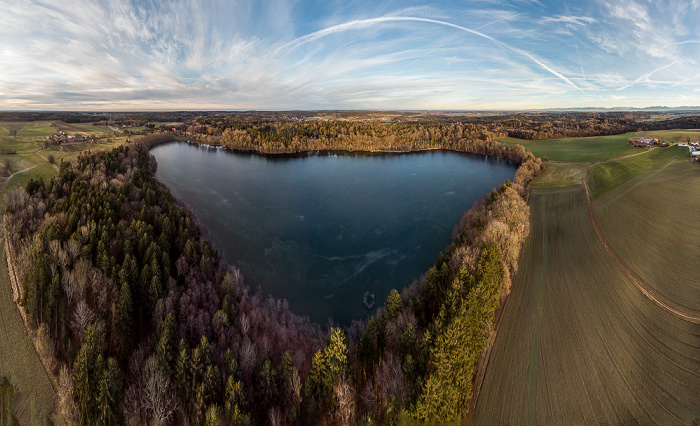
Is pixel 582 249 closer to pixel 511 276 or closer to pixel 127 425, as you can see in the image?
pixel 511 276

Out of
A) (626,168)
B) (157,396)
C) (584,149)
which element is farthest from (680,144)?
(157,396)

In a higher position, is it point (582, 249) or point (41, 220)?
point (41, 220)

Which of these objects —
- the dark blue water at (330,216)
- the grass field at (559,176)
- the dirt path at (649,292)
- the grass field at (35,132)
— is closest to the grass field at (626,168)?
the grass field at (559,176)

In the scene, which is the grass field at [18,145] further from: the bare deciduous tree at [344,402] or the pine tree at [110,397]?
the bare deciduous tree at [344,402]

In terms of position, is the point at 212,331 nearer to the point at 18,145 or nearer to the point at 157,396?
the point at 157,396

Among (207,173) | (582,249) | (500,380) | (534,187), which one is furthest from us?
(207,173)

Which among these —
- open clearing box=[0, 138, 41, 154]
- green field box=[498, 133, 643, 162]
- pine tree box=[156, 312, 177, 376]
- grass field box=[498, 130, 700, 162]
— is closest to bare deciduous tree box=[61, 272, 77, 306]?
pine tree box=[156, 312, 177, 376]

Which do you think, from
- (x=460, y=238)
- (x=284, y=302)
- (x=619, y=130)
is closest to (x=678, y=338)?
(x=460, y=238)

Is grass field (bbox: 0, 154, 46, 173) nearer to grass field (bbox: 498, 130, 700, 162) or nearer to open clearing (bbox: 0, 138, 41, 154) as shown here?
open clearing (bbox: 0, 138, 41, 154)
